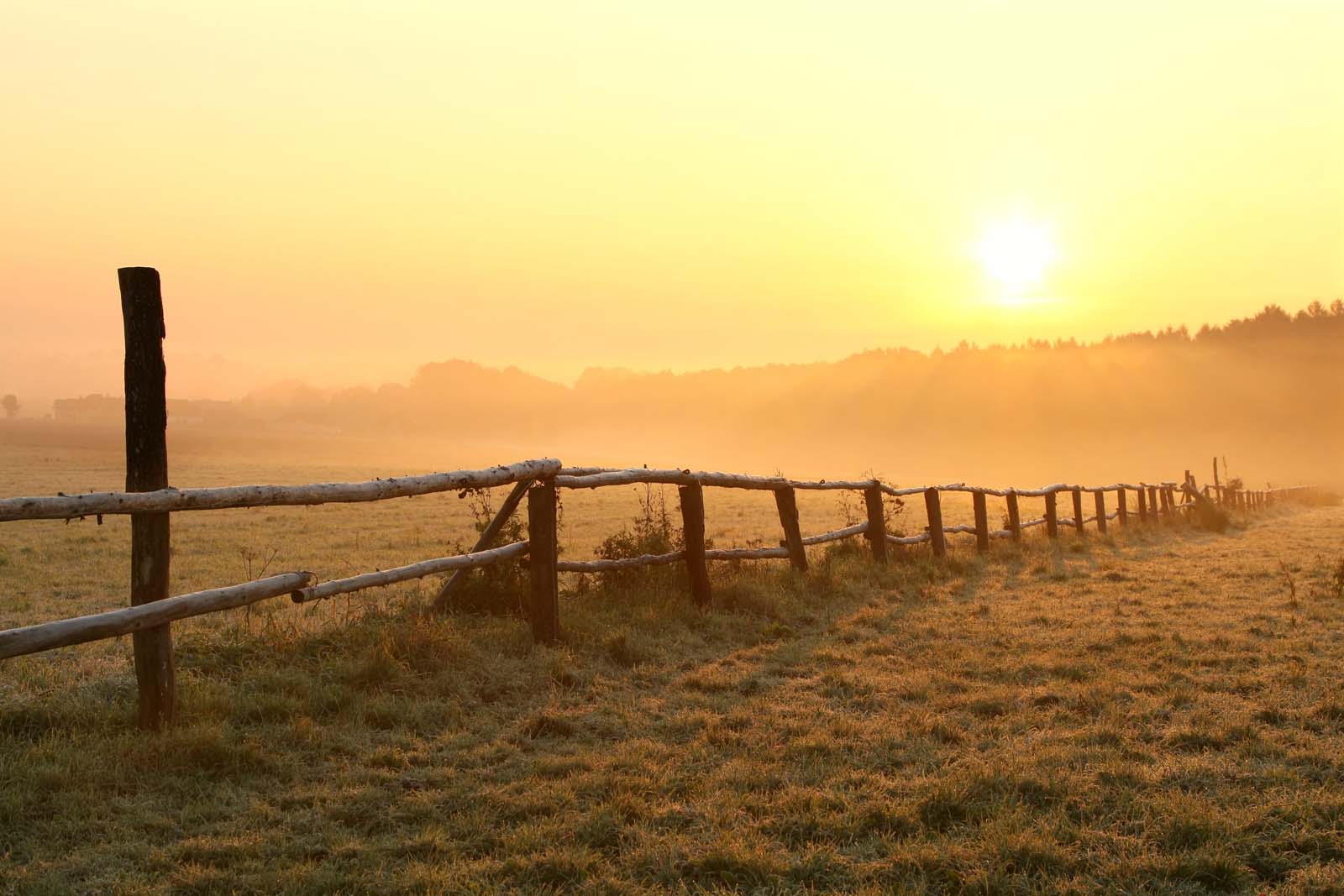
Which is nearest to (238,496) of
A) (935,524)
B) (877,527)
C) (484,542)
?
(484,542)

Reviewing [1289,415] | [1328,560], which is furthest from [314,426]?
[1328,560]

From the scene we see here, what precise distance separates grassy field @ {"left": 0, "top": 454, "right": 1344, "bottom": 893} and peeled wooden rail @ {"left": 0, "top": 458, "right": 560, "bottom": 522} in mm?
1183

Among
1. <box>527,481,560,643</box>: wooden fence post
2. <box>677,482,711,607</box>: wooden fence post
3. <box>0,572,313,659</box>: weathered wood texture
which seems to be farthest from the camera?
<box>677,482,711,607</box>: wooden fence post

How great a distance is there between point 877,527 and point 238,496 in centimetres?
925

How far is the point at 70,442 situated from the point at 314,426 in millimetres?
69010

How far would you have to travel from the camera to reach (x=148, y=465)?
209 inches

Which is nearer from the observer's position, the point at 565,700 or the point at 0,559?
the point at 565,700

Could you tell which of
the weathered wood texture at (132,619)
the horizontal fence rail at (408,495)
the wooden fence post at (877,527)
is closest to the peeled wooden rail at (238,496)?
the horizontal fence rail at (408,495)

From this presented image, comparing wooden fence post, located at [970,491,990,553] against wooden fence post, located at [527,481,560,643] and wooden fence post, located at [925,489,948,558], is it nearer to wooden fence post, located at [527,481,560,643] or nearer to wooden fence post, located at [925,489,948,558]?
wooden fence post, located at [925,489,948,558]

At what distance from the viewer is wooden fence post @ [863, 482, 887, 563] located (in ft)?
41.0

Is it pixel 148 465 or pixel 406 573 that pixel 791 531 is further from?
pixel 148 465

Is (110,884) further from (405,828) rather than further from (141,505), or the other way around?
(141,505)

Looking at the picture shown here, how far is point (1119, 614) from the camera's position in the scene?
9578 millimetres

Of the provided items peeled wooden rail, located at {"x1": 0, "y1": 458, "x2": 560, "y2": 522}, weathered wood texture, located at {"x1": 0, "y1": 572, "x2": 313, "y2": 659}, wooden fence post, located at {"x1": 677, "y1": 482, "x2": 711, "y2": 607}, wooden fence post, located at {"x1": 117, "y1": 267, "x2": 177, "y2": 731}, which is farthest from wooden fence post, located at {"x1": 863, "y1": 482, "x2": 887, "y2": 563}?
wooden fence post, located at {"x1": 117, "y1": 267, "x2": 177, "y2": 731}
